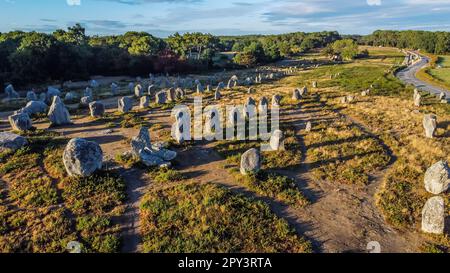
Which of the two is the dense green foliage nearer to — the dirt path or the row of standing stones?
the row of standing stones

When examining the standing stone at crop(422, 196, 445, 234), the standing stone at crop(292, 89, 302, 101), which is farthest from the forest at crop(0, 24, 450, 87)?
the standing stone at crop(422, 196, 445, 234)

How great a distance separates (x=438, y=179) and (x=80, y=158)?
2062 centimetres

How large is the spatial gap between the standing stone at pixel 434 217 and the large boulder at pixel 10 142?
25.7 m

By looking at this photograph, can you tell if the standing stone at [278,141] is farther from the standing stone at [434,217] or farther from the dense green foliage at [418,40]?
the dense green foliage at [418,40]

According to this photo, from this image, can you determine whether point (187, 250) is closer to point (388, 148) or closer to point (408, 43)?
point (388, 148)

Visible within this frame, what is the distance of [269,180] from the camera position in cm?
1912

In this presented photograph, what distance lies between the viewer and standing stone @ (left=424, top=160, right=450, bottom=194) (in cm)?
1825

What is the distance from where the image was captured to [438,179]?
18.4 m

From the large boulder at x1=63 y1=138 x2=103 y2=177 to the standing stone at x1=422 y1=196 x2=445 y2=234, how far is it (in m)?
17.8

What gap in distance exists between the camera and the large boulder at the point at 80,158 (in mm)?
18516

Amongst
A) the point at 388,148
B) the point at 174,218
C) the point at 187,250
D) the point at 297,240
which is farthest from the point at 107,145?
the point at 388,148

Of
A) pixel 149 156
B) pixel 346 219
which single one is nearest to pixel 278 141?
pixel 346 219

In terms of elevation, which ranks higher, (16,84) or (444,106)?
(16,84)

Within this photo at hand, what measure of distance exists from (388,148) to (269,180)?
41.1 ft
